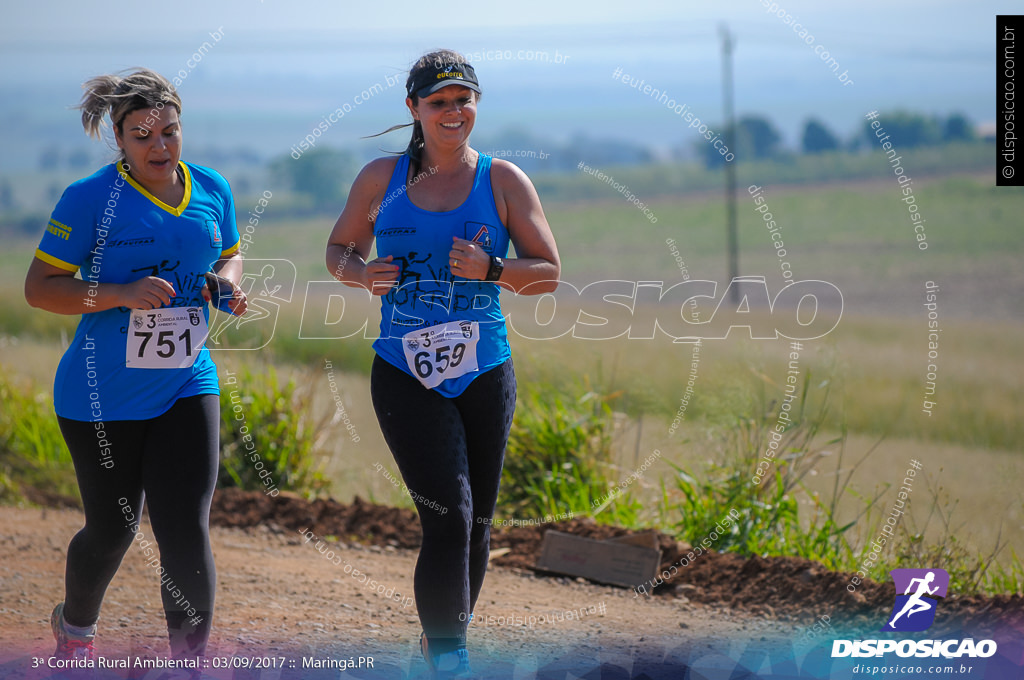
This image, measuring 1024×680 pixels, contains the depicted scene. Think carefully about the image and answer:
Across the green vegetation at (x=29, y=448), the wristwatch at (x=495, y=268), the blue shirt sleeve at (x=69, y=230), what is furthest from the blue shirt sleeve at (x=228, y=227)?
the green vegetation at (x=29, y=448)

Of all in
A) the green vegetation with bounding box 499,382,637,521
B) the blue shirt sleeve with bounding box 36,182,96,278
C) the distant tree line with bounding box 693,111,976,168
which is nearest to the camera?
the blue shirt sleeve with bounding box 36,182,96,278

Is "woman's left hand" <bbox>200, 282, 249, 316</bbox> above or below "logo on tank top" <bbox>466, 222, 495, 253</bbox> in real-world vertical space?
below

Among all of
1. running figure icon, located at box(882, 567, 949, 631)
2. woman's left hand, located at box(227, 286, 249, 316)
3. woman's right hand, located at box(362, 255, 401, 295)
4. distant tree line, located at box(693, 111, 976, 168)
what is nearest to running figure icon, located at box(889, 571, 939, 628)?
running figure icon, located at box(882, 567, 949, 631)

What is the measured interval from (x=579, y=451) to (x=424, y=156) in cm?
265

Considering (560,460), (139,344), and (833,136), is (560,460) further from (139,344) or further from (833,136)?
(833,136)

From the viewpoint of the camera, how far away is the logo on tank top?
293 cm

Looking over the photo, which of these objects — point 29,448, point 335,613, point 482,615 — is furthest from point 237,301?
point 29,448

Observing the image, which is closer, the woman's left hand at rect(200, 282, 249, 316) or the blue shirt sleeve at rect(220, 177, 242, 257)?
the woman's left hand at rect(200, 282, 249, 316)

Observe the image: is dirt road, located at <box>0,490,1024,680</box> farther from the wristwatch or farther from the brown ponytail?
the brown ponytail

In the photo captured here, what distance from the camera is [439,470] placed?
2799 mm

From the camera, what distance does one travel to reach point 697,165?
220ft

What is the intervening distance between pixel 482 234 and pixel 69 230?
3.88 feet

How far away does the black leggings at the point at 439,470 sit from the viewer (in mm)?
2809

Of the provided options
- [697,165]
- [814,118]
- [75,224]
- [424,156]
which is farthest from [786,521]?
[814,118]
